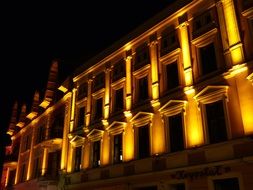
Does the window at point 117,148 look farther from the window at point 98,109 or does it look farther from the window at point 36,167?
→ the window at point 36,167

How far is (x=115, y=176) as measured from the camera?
18.4 meters

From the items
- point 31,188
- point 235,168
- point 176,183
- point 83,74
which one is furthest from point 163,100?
point 31,188

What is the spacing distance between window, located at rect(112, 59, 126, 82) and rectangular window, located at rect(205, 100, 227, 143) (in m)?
7.93

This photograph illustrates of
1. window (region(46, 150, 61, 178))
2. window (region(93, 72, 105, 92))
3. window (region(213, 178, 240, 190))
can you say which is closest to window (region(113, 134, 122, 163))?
window (region(93, 72, 105, 92))

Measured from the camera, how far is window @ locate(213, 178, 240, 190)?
1276 centimetres

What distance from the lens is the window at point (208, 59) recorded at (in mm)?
15413

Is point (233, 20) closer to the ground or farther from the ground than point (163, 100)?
farther from the ground

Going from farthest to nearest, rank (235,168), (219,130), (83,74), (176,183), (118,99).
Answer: (83,74) → (118,99) → (176,183) → (219,130) → (235,168)

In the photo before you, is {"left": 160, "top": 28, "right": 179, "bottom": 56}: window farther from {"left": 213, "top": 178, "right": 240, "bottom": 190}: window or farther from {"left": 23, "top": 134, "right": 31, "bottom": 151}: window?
{"left": 23, "top": 134, "right": 31, "bottom": 151}: window

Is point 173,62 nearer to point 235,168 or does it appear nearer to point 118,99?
point 118,99

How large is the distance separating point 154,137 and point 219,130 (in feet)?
13.9

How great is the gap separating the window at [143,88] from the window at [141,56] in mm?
958

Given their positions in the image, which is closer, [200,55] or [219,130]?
[219,130]

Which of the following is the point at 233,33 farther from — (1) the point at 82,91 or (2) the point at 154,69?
(1) the point at 82,91
